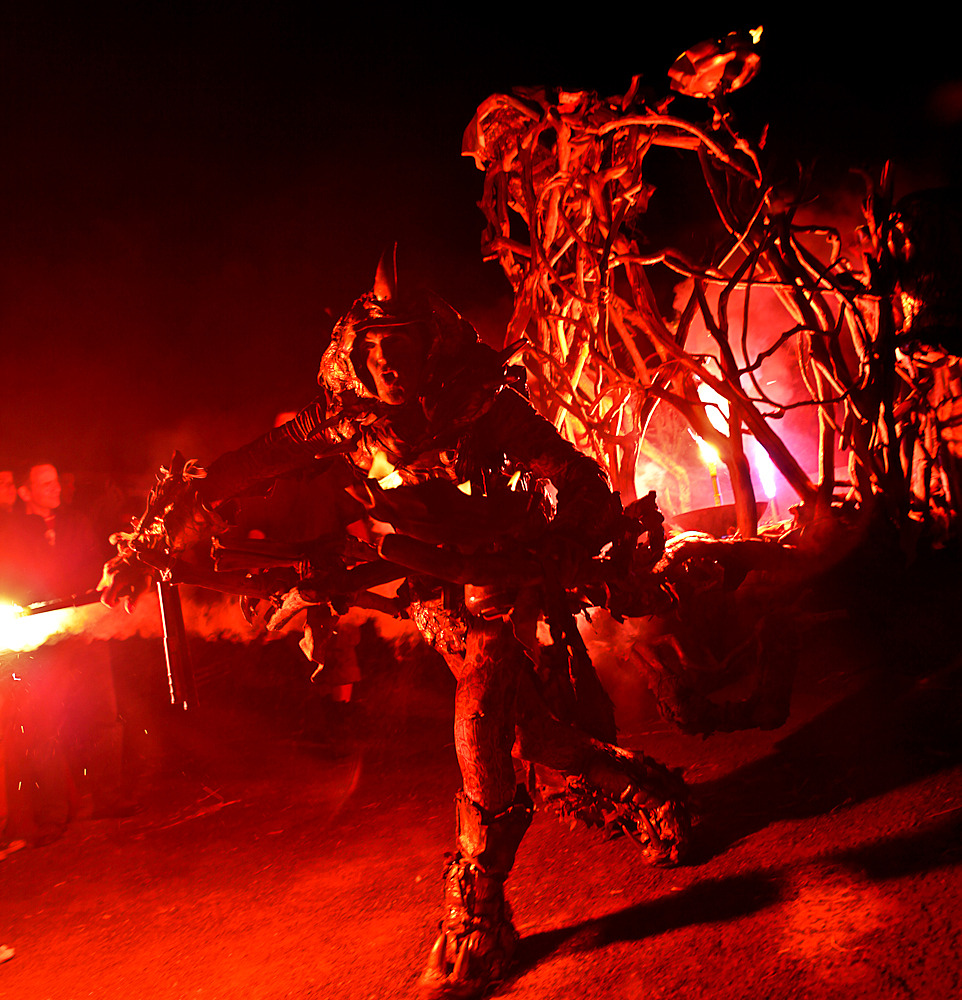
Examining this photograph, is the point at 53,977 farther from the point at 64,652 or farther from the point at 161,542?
the point at 64,652

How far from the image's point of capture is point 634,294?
4277 mm

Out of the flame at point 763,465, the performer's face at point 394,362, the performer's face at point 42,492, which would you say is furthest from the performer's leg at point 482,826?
the flame at point 763,465

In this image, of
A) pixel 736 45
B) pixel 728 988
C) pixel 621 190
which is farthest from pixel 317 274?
pixel 728 988

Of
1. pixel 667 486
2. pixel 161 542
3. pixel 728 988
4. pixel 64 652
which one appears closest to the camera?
pixel 728 988

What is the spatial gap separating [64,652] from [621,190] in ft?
15.0

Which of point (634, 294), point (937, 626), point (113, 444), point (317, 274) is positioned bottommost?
point (937, 626)

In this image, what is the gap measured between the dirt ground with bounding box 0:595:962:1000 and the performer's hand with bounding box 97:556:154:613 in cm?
136

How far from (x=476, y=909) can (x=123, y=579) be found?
5.84 ft

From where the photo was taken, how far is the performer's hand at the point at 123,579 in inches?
113

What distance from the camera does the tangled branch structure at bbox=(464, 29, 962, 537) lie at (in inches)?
152

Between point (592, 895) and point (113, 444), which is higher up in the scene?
point (113, 444)

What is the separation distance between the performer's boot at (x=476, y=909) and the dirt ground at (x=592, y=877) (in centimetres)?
9

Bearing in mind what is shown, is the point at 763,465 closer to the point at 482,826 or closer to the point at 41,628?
the point at 482,826

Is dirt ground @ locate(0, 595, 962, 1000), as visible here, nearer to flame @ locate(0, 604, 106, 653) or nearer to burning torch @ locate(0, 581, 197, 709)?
burning torch @ locate(0, 581, 197, 709)
